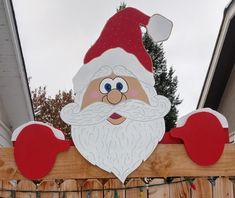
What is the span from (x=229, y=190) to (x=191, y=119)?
0.54m

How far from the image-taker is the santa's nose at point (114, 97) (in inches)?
122

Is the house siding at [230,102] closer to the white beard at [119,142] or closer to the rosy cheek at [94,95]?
the white beard at [119,142]

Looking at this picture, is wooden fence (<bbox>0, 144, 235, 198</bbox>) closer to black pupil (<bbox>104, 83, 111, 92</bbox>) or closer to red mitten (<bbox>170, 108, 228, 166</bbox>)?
red mitten (<bbox>170, 108, 228, 166</bbox>)

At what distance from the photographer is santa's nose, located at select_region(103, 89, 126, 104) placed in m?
3.09

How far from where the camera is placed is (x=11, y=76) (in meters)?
6.86

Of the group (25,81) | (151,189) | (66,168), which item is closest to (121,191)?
(151,189)

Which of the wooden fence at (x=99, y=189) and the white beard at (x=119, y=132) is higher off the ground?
the white beard at (x=119, y=132)

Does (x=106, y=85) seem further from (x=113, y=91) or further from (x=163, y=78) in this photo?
(x=163, y=78)

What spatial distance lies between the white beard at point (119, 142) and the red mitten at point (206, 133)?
0.18m

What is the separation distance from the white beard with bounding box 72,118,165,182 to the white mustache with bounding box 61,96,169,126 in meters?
0.04

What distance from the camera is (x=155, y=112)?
308cm

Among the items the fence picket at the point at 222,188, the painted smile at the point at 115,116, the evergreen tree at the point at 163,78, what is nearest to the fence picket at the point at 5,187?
the painted smile at the point at 115,116

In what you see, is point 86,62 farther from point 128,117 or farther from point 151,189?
point 151,189

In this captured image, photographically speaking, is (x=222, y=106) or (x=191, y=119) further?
(x=222, y=106)
